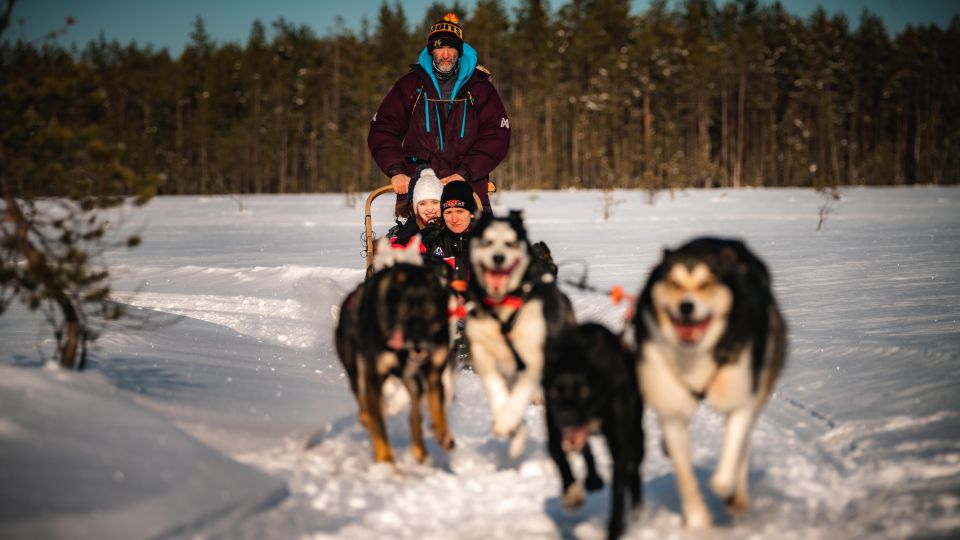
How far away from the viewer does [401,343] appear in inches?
152

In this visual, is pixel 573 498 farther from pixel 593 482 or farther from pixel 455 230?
pixel 455 230

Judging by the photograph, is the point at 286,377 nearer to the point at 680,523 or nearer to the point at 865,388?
the point at 680,523

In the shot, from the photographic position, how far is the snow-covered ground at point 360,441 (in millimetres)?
2928

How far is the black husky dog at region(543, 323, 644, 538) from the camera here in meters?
3.14

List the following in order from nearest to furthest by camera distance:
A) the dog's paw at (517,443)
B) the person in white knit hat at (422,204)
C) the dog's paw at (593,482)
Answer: the dog's paw at (593,482) < the dog's paw at (517,443) < the person in white knit hat at (422,204)

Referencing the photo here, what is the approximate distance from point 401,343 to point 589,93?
1971 inches

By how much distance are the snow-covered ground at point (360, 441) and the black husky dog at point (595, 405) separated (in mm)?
184

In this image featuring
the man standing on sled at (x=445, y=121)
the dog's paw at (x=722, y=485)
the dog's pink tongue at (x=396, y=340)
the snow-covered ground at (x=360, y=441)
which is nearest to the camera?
the snow-covered ground at (x=360, y=441)

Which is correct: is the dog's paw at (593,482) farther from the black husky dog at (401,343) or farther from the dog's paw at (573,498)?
the black husky dog at (401,343)

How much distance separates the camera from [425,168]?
263 inches

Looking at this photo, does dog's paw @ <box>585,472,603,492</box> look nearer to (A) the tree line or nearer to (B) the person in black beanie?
(B) the person in black beanie

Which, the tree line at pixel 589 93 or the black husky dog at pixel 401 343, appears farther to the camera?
the tree line at pixel 589 93

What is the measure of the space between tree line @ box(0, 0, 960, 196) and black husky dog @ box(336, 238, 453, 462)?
4092 cm

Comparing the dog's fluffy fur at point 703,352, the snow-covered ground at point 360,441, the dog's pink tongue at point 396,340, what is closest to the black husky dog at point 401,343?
the dog's pink tongue at point 396,340
